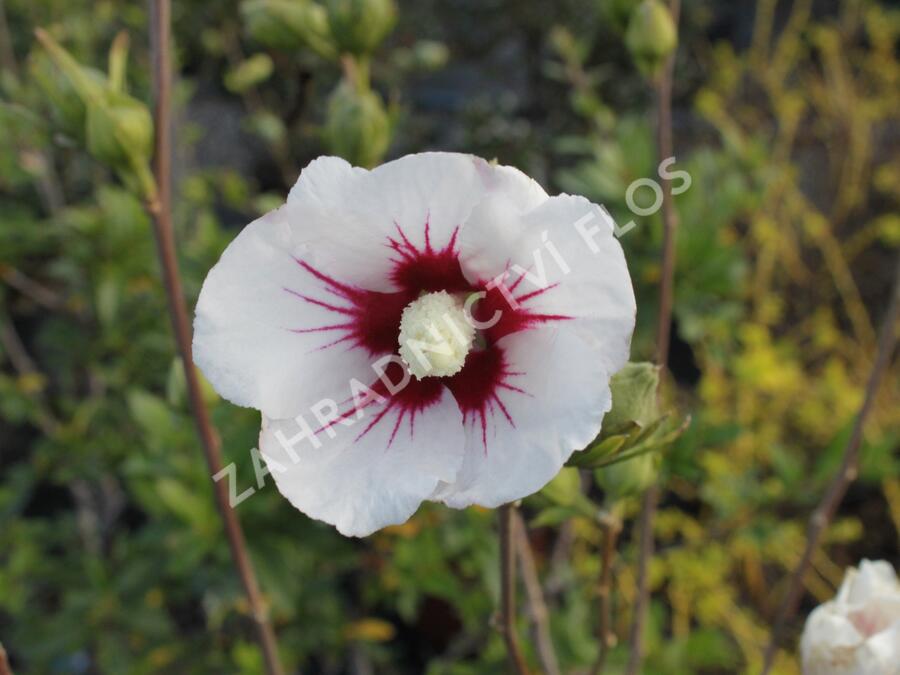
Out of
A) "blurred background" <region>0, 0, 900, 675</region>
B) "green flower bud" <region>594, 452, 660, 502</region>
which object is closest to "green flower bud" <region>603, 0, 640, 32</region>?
"blurred background" <region>0, 0, 900, 675</region>

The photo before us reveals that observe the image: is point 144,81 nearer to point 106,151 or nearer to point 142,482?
point 142,482

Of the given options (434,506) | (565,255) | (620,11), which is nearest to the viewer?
(565,255)

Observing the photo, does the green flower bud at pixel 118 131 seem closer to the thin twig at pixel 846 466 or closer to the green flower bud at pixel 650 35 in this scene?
the green flower bud at pixel 650 35

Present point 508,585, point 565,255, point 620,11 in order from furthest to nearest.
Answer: point 620,11 → point 508,585 → point 565,255

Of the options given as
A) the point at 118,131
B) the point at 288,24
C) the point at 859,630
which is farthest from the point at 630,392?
the point at 288,24

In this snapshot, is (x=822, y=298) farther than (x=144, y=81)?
Yes

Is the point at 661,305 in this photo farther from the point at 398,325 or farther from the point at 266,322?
the point at 266,322

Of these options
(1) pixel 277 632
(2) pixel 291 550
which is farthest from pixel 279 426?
(1) pixel 277 632
